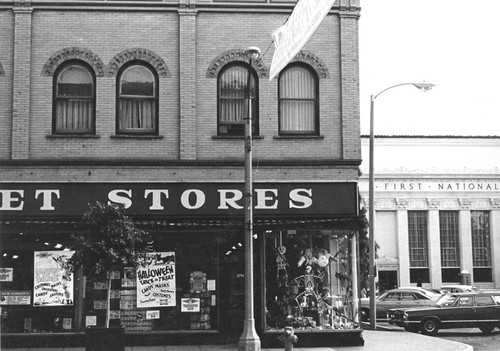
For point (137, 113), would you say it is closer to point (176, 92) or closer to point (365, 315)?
point (176, 92)

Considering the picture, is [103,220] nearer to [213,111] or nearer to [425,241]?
[213,111]

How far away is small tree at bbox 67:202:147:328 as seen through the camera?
637 inches

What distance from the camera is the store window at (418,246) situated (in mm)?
52906

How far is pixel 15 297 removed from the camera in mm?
19047

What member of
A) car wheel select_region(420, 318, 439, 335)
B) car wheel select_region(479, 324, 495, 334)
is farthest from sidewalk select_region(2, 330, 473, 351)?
car wheel select_region(479, 324, 495, 334)

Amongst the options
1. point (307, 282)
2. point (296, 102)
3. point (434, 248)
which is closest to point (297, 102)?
point (296, 102)

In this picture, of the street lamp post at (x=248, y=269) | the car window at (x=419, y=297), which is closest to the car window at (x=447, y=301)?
the car window at (x=419, y=297)

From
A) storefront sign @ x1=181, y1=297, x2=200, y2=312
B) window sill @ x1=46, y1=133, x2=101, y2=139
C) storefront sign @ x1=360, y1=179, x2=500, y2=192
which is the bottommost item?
storefront sign @ x1=181, y1=297, x2=200, y2=312

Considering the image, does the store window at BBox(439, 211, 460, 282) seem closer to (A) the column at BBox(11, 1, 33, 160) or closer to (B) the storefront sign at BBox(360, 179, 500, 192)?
(B) the storefront sign at BBox(360, 179, 500, 192)

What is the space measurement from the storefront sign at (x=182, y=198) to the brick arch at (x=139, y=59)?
3062mm

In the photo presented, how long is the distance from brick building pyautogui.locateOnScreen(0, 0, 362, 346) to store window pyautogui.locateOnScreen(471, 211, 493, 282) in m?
36.4

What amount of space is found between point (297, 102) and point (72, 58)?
243 inches

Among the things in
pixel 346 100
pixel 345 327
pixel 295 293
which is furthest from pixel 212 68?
pixel 345 327

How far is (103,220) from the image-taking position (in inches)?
651
